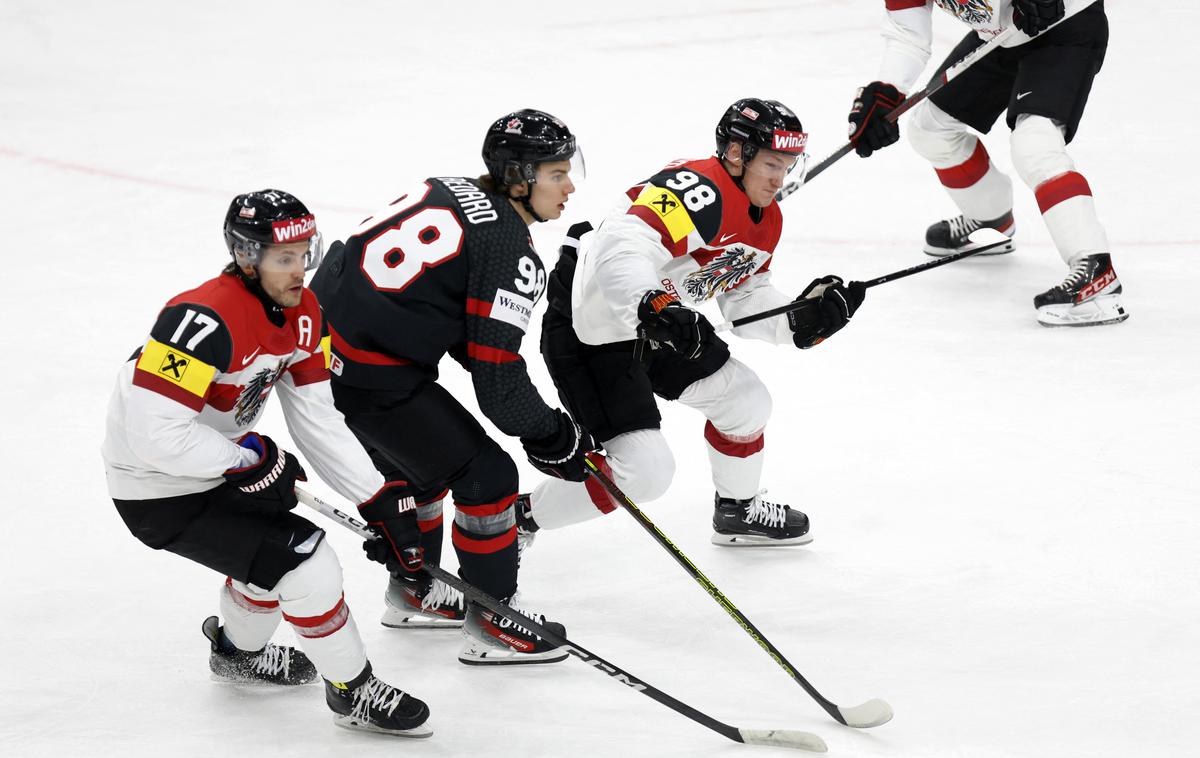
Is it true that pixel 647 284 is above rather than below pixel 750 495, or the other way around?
above

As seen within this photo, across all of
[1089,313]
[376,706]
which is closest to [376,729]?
[376,706]

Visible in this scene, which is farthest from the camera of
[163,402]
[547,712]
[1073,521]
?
[1073,521]

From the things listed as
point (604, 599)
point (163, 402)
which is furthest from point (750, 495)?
point (163, 402)

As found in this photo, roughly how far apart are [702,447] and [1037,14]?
172 cm

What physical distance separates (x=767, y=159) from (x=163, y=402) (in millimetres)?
1424

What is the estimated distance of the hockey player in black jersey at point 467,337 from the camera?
8.69 feet

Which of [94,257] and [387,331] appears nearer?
[387,331]

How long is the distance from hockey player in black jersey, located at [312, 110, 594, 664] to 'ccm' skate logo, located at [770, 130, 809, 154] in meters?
0.47

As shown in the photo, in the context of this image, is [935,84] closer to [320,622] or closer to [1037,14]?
[1037,14]

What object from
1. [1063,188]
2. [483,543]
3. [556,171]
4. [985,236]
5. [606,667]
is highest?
[556,171]

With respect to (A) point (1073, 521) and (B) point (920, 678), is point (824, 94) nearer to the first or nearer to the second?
(A) point (1073, 521)

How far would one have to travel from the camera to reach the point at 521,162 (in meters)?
2.69

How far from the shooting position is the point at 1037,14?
415cm

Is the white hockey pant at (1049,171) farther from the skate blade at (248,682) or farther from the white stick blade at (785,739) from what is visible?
the skate blade at (248,682)
